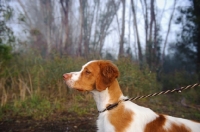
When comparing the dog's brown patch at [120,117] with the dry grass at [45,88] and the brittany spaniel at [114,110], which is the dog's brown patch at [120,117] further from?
the dry grass at [45,88]

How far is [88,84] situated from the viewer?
2.79 meters

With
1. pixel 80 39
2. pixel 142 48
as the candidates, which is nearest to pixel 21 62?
pixel 80 39

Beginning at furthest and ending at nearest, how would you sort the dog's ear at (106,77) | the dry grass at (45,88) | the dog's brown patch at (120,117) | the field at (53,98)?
the dry grass at (45,88) < the field at (53,98) < the dog's ear at (106,77) < the dog's brown patch at (120,117)

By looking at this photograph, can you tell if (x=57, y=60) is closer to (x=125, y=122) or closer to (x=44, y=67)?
(x=44, y=67)

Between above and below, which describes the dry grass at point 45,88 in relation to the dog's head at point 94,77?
below

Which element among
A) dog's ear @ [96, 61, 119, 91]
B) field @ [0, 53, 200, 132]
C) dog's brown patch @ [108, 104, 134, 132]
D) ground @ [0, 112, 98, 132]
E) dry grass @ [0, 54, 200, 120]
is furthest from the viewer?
dry grass @ [0, 54, 200, 120]

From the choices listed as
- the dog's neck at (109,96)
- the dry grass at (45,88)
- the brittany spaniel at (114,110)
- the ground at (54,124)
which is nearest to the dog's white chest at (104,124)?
the brittany spaniel at (114,110)

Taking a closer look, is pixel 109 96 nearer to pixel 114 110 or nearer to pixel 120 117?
pixel 114 110

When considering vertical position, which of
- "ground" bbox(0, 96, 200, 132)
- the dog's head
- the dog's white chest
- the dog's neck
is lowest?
"ground" bbox(0, 96, 200, 132)

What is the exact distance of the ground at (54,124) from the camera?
4.42 meters

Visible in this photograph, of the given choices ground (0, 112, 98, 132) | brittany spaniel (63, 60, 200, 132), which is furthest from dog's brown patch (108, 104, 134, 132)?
ground (0, 112, 98, 132)

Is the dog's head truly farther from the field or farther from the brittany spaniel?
the field

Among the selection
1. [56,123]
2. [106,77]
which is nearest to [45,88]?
[56,123]

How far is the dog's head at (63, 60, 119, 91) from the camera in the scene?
2.70 m
